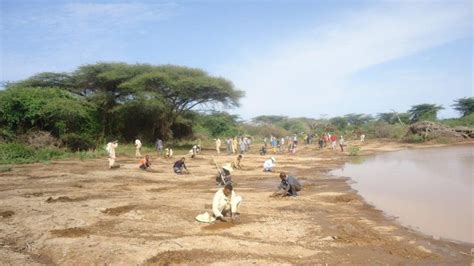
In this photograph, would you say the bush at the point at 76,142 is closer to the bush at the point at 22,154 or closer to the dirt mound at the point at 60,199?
the bush at the point at 22,154

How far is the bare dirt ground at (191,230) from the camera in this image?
7.31m

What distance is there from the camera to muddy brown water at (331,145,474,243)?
9938 millimetres

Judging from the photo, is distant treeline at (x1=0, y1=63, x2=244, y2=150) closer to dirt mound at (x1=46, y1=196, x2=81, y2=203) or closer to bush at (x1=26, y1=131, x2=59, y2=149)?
bush at (x1=26, y1=131, x2=59, y2=149)

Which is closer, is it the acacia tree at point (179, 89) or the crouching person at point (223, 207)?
the crouching person at point (223, 207)

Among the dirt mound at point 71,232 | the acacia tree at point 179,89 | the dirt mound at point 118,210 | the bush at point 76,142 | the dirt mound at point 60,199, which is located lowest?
the dirt mound at point 71,232

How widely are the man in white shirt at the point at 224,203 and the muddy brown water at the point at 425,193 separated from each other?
4.17m

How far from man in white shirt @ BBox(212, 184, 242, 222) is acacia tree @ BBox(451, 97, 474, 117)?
63.2m

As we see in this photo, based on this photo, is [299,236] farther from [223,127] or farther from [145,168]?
[223,127]

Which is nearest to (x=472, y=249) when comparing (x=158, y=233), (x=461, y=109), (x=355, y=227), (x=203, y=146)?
(x=355, y=227)

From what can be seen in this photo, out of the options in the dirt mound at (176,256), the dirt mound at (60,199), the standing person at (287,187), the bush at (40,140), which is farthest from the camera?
the bush at (40,140)

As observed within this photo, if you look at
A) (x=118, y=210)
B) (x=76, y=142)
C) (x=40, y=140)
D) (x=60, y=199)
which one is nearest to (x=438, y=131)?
(x=76, y=142)

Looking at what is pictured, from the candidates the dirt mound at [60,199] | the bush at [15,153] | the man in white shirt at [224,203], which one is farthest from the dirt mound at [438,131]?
the dirt mound at [60,199]

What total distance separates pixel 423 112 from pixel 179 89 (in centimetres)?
4531

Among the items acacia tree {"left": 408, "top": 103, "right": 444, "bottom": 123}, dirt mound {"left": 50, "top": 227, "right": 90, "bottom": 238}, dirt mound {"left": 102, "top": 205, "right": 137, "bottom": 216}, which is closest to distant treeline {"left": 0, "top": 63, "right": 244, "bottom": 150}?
dirt mound {"left": 102, "top": 205, "right": 137, "bottom": 216}
